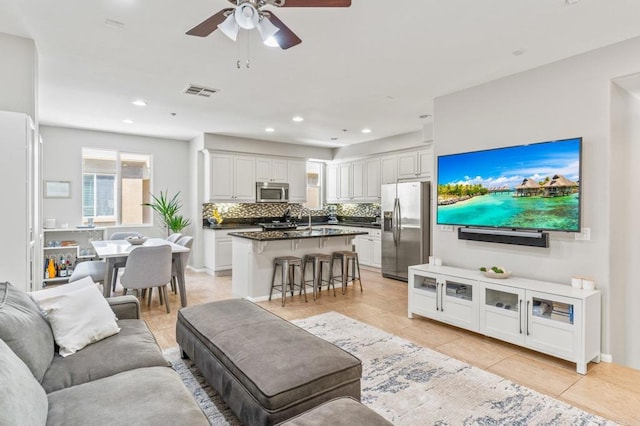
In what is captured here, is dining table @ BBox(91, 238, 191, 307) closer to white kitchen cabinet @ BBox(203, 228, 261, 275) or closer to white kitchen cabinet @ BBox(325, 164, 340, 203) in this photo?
white kitchen cabinet @ BBox(203, 228, 261, 275)

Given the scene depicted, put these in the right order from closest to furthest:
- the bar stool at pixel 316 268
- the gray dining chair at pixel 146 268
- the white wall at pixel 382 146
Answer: the gray dining chair at pixel 146 268 < the bar stool at pixel 316 268 < the white wall at pixel 382 146

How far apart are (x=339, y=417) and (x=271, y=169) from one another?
651 centimetres


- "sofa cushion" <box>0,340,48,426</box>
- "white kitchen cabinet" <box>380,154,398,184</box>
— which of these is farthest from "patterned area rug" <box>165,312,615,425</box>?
"white kitchen cabinet" <box>380,154,398,184</box>

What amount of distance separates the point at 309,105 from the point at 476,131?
2.28m

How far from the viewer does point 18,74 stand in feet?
9.80

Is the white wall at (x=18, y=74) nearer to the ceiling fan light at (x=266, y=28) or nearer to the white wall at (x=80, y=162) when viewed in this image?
the ceiling fan light at (x=266, y=28)

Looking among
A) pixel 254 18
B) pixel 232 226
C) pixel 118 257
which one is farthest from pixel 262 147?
pixel 254 18

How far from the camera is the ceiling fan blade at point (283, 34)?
210cm

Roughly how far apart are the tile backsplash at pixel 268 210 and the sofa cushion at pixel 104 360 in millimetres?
5206

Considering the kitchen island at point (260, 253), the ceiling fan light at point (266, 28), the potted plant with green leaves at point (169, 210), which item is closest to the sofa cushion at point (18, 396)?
the ceiling fan light at point (266, 28)

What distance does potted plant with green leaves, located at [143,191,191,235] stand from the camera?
6910mm

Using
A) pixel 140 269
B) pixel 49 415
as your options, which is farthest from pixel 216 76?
pixel 49 415

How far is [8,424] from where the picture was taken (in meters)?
1.05

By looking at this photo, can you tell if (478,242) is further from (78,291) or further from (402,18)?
(78,291)
